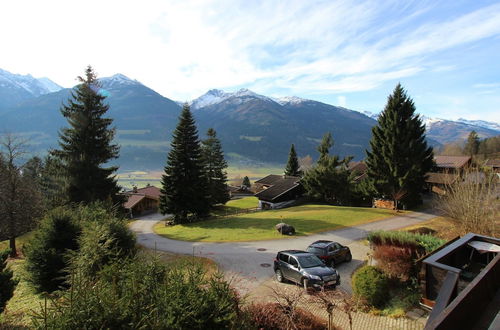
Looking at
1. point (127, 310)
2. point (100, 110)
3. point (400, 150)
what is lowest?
point (127, 310)

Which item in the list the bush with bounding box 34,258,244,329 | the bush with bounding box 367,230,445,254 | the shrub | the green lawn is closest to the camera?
the bush with bounding box 34,258,244,329

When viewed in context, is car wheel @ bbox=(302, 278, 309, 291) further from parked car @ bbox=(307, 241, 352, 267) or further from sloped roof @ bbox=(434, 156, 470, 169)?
sloped roof @ bbox=(434, 156, 470, 169)

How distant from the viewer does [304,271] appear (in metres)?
13.7

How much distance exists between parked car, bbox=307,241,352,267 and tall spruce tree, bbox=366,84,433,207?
22.0 m

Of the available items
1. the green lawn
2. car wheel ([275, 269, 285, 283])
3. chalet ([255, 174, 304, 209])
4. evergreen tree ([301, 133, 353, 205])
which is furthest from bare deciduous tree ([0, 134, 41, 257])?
evergreen tree ([301, 133, 353, 205])


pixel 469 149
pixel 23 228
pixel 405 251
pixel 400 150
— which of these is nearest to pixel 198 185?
pixel 23 228

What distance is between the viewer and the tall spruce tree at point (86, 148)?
30.3m

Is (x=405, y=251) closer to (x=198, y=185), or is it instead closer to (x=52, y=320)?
(x=52, y=320)

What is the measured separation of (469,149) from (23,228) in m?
117

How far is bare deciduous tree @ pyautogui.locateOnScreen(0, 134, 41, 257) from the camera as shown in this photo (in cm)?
2436

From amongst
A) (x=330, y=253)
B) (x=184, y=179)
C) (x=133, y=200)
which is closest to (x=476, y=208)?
(x=330, y=253)

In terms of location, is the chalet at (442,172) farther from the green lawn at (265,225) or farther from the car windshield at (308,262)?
the car windshield at (308,262)

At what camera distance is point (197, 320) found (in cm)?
552

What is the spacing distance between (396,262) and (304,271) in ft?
14.0
